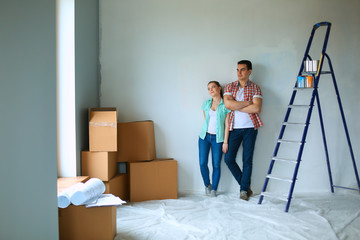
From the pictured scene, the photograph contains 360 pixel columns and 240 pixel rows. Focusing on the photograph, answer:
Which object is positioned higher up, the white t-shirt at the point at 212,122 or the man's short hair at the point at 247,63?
the man's short hair at the point at 247,63

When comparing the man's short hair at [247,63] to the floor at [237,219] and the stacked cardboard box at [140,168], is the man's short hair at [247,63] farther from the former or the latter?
the floor at [237,219]

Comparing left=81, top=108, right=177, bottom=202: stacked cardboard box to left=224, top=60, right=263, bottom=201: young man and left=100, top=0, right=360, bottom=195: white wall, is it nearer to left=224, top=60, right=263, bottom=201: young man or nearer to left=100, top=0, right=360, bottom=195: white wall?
left=100, top=0, right=360, bottom=195: white wall

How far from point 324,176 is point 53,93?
12.8ft

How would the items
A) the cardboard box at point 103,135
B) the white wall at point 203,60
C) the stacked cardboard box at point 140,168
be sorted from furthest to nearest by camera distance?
the white wall at point 203,60
the stacked cardboard box at point 140,168
the cardboard box at point 103,135

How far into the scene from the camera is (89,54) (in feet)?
12.9

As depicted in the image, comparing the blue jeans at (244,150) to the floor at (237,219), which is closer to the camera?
the floor at (237,219)

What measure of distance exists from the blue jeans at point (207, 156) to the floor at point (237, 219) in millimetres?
226

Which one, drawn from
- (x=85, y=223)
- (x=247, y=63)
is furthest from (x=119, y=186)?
(x=247, y=63)

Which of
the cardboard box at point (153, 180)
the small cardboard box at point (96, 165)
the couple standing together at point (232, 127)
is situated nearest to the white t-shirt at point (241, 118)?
the couple standing together at point (232, 127)

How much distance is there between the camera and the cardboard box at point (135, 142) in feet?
13.0

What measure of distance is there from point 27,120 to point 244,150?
10.2 feet

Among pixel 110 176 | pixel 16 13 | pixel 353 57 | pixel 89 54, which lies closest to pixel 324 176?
pixel 353 57

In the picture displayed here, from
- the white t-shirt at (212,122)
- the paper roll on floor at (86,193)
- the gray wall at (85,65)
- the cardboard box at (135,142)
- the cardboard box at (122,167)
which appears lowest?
the cardboard box at (122,167)

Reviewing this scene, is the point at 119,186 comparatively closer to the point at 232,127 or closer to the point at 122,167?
the point at 122,167
